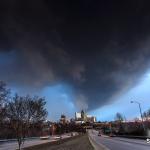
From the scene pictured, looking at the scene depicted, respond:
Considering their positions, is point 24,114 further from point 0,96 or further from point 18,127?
point 0,96

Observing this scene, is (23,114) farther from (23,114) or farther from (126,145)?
(126,145)

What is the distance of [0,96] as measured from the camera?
28375 mm

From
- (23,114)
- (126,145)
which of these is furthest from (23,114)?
(126,145)

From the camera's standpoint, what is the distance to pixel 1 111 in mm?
28547

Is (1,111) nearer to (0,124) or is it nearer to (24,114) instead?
(0,124)

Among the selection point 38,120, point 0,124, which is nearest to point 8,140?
point 38,120

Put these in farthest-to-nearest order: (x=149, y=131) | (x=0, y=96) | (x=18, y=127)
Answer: (x=149, y=131) → (x=18, y=127) → (x=0, y=96)

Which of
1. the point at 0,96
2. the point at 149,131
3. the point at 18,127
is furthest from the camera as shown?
the point at 149,131

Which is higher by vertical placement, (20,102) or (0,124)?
(20,102)

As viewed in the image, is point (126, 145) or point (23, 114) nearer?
point (23, 114)

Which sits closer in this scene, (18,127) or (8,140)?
(18,127)

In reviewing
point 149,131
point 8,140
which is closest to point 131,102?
point 149,131

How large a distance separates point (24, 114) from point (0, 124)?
10313 millimetres

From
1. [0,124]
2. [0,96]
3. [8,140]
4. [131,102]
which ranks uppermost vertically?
[131,102]
